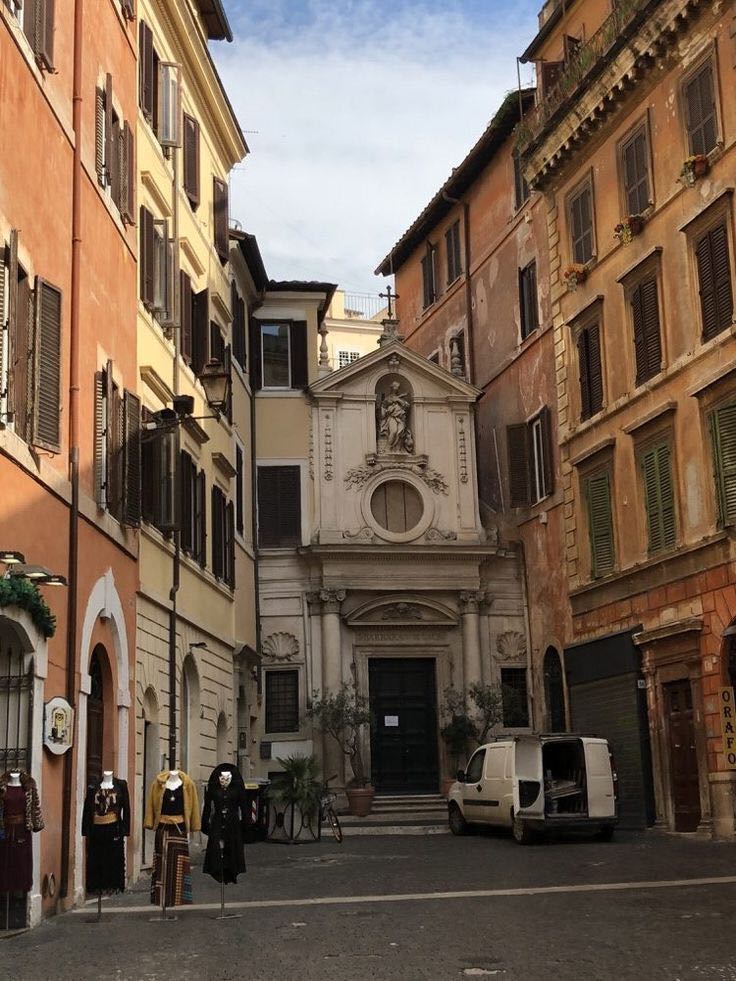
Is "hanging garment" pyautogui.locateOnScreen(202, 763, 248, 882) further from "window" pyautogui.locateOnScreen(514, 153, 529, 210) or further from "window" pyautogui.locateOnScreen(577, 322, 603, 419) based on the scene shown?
"window" pyautogui.locateOnScreen(514, 153, 529, 210)

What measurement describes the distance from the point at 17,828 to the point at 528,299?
21558 mm

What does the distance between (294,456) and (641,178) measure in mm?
11047

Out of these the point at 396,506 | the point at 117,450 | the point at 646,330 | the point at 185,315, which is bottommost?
the point at 117,450

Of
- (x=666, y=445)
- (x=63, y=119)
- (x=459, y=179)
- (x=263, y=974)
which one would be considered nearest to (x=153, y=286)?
(x=63, y=119)

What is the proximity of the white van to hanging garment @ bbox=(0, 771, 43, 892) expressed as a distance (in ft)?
36.8

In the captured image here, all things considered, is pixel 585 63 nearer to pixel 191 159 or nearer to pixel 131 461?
pixel 191 159

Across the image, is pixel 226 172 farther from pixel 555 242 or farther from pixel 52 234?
pixel 52 234

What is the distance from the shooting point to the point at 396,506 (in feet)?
105

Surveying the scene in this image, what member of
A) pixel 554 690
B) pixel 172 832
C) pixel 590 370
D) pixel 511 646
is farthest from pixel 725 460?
pixel 511 646

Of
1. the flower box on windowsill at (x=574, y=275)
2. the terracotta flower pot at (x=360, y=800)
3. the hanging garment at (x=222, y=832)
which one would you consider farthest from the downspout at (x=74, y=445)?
the terracotta flower pot at (x=360, y=800)

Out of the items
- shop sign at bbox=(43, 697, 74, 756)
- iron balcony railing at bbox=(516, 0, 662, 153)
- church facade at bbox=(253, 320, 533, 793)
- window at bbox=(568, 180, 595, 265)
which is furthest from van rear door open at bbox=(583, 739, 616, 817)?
iron balcony railing at bbox=(516, 0, 662, 153)

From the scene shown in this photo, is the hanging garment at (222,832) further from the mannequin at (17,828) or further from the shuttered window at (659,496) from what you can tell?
the shuttered window at (659,496)

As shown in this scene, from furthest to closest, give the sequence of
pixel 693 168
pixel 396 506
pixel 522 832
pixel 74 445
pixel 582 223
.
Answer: pixel 396 506
pixel 582 223
pixel 522 832
pixel 693 168
pixel 74 445

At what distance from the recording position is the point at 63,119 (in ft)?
51.1
